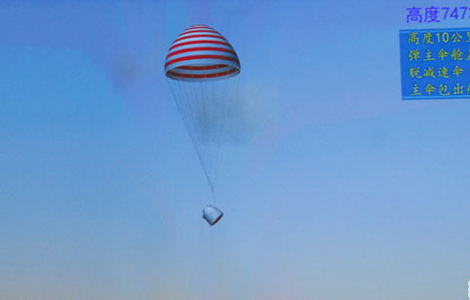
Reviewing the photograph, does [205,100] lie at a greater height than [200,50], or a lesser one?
lesser

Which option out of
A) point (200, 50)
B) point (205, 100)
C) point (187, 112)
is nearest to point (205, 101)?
point (205, 100)

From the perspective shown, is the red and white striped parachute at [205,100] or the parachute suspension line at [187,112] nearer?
the red and white striped parachute at [205,100]

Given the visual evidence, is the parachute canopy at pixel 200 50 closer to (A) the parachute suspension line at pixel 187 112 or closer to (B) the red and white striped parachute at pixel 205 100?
(B) the red and white striped parachute at pixel 205 100

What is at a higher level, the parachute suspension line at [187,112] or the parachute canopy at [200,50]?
the parachute canopy at [200,50]

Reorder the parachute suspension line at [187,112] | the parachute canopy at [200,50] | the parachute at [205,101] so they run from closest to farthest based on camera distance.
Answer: the parachute canopy at [200,50], the parachute at [205,101], the parachute suspension line at [187,112]

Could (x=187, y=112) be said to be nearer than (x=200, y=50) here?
No

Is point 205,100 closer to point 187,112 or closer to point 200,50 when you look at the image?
point 187,112

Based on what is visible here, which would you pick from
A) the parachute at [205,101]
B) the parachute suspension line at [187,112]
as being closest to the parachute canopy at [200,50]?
the parachute at [205,101]

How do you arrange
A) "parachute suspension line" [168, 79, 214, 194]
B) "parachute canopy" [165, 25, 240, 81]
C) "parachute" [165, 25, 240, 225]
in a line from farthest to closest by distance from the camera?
"parachute suspension line" [168, 79, 214, 194] → "parachute" [165, 25, 240, 225] → "parachute canopy" [165, 25, 240, 81]

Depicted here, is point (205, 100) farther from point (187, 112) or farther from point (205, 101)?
point (187, 112)

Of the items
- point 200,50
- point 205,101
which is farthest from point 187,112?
point 200,50

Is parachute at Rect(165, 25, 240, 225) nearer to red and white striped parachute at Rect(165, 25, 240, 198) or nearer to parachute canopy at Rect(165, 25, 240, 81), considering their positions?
red and white striped parachute at Rect(165, 25, 240, 198)

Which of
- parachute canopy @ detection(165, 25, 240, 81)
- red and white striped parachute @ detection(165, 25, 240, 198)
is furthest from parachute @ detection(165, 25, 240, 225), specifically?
parachute canopy @ detection(165, 25, 240, 81)

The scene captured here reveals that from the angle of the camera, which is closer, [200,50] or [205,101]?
[200,50]
